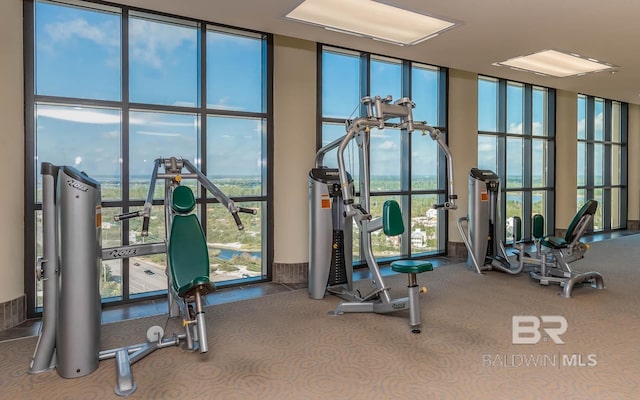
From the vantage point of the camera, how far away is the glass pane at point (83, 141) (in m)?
3.82

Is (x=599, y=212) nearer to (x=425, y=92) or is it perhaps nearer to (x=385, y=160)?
(x=425, y=92)

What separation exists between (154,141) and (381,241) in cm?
338

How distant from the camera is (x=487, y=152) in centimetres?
718

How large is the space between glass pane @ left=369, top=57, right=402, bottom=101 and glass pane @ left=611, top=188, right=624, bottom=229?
268 inches

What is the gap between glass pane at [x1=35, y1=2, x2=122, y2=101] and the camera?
379 centimetres

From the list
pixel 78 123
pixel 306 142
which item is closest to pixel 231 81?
pixel 306 142

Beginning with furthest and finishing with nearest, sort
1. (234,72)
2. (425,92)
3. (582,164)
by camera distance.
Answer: (582,164) < (425,92) < (234,72)

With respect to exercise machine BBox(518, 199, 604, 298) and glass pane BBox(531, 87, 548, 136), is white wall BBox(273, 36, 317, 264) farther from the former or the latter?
glass pane BBox(531, 87, 548, 136)

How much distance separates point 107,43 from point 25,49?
70 cm

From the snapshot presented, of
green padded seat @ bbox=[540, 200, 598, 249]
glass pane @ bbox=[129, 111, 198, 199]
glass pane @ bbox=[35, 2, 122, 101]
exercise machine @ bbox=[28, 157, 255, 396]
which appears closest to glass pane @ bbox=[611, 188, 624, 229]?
green padded seat @ bbox=[540, 200, 598, 249]

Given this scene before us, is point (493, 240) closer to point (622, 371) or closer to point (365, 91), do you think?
Result: point (365, 91)

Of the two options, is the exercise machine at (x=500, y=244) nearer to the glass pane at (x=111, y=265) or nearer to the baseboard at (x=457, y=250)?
the baseboard at (x=457, y=250)

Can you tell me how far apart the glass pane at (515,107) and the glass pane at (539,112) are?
344mm

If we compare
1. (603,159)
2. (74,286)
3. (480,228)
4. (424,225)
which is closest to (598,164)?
(603,159)
